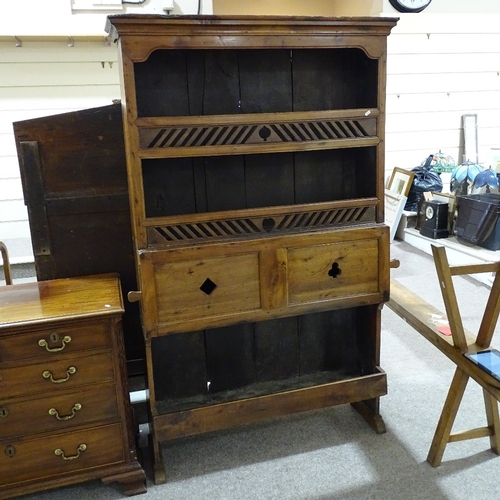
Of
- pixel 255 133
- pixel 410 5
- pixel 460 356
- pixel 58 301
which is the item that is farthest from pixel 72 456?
pixel 410 5

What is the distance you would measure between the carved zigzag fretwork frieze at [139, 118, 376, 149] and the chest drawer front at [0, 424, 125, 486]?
3.20ft

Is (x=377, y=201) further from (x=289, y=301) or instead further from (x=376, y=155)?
(x=289, y=301)

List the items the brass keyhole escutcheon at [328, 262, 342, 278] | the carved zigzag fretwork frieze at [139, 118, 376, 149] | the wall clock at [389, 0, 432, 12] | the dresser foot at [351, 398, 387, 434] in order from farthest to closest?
1. the wall clock at [389, 0, 432, 12]
2. the dresser foot at [351, 398, 387, 434]
3. the brass keyhole escutcheon at [328, 262, 342, 278]
4. the carved zigzag fretwork frieze at [139, 118, 376, 149]

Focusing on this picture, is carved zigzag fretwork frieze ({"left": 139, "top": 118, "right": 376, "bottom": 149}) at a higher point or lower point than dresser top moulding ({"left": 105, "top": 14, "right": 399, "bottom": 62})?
lower

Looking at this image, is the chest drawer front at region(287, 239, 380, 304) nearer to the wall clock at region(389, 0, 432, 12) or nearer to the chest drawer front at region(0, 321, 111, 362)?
the chest drawer front at region(0, 321, 111, 362)

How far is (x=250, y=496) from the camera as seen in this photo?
175 cm

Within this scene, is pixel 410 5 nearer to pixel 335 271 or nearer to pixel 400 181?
pixel 400 181

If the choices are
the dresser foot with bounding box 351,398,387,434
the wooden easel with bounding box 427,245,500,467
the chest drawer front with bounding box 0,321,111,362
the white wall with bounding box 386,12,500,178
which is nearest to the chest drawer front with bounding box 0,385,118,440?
the chest drawer front with bounding box 0,321,111,362

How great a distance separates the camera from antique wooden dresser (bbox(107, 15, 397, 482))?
1.66 m

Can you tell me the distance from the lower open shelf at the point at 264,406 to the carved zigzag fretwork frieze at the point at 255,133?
3.08 feet

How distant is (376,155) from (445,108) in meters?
3.74

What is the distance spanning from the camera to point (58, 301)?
1.77 m

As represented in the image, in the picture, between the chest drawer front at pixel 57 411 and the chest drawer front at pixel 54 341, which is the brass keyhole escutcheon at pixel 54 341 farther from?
the chest drawer front at pixel 57 411

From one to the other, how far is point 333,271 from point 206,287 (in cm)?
48
